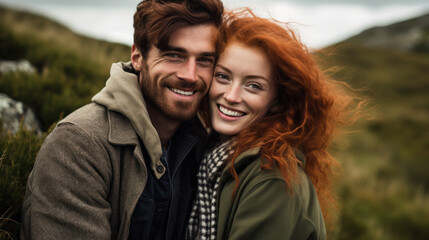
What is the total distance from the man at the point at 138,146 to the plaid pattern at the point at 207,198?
10cm

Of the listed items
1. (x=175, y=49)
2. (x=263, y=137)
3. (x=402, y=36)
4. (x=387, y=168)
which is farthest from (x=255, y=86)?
(x=402, y=36)

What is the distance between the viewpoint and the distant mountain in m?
47.6

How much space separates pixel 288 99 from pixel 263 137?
491mm

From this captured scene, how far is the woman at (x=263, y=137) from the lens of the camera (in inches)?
79.9

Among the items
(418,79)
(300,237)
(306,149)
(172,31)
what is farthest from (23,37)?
(418,79)

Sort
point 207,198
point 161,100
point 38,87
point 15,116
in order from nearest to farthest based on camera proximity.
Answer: point 207,198
point 161,100
point 15,116
point 38,87

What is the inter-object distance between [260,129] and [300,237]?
2.83ft

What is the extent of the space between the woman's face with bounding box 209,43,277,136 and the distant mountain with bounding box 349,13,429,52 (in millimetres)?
46847

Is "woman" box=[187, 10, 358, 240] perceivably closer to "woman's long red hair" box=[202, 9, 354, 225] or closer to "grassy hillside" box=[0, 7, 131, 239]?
"woman's long red hair" box=[202, 9, 354, 225]

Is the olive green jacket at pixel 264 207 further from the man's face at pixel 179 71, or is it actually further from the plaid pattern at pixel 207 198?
the man's face at pixel 179 71

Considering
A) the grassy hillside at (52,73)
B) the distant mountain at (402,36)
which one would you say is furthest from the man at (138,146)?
the distant mountain at (402,36)

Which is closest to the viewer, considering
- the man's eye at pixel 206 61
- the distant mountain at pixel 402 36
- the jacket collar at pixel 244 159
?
the jacket collar at pixel 244 159

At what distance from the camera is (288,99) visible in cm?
267

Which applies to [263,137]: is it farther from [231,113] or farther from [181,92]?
[181,92]
